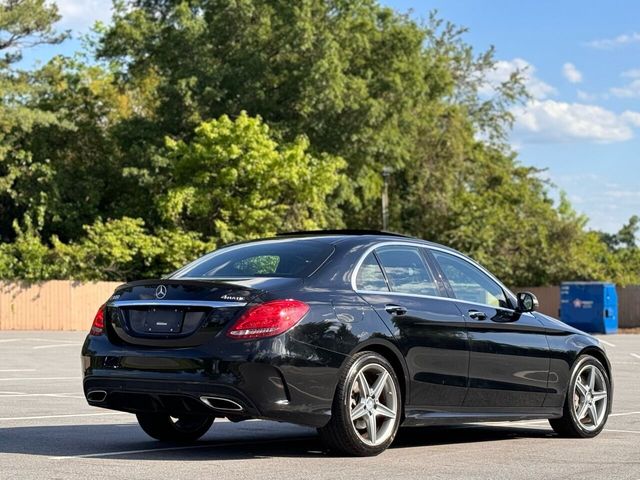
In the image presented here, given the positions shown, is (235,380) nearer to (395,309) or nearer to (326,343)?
(326,343)

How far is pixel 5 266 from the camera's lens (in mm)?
45875

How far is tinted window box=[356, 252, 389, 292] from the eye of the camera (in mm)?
9133

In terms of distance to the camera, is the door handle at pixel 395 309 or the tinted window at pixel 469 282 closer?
the door handle at pixel 395 309

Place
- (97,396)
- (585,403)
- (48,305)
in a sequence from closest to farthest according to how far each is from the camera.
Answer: (97,396) < (585,403) < (48,305)

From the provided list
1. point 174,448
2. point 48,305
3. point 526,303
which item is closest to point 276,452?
point 174,448

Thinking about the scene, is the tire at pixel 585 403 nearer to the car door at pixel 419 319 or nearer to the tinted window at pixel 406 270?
the car door at pixel 419 319

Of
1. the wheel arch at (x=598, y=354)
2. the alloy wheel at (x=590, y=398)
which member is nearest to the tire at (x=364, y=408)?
the alloy wheel at (x=590, y=398)

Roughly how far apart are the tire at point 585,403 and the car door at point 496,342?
46 cm

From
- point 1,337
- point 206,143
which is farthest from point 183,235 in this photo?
point 1,337

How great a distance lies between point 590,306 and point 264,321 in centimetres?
4187

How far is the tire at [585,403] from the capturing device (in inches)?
422

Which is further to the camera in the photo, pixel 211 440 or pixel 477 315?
pixel 211 440

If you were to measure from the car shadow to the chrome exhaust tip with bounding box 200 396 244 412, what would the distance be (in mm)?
539

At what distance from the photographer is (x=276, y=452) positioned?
9.14 metres
